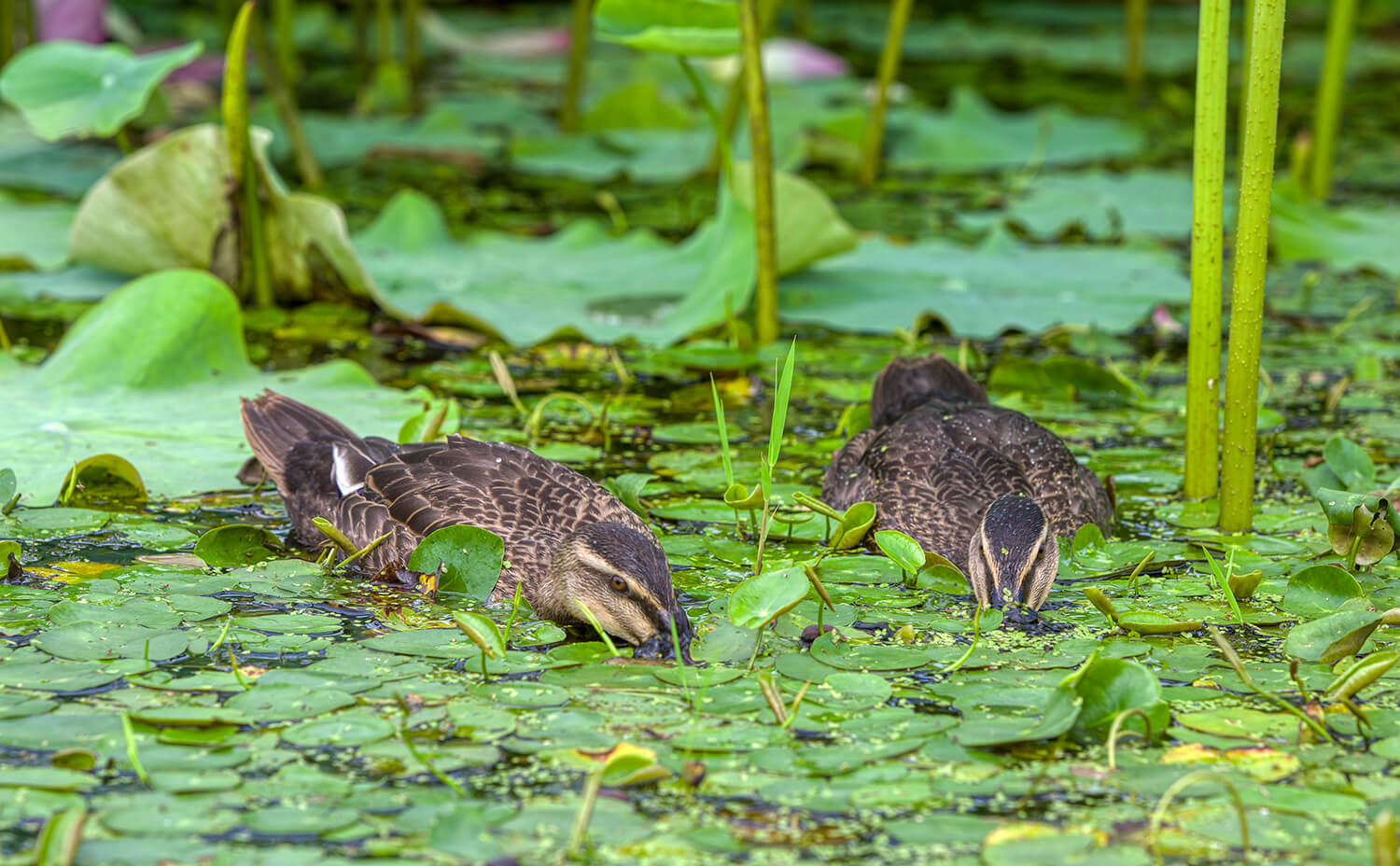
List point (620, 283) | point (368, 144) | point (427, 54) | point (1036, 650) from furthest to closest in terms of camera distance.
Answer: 1. point (427, 54)
2. point (368, 144)
3. point (620, 283)
4. point (1036, 650)


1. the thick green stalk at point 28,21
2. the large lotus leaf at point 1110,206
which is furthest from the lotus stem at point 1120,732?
the thick green stalk at point 28,21

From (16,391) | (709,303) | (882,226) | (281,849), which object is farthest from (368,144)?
(281,849)

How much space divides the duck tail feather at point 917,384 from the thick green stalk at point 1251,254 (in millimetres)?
1249

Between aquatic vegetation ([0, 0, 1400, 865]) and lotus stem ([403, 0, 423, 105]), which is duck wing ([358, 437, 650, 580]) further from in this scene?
lotus stem ([403, 0, 423, 105])

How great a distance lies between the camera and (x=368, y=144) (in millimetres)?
11289

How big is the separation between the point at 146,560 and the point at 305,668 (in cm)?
103

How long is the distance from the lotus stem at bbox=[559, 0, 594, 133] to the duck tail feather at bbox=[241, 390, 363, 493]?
6.01m

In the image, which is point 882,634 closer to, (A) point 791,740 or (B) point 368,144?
(A) point 791,740

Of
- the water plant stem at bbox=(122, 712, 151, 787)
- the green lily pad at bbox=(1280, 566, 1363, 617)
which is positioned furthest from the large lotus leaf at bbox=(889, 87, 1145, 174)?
the water plant stem at bbox=(122, 712, 151, 787)

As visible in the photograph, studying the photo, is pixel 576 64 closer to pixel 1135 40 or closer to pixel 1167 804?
pixel 1135 40

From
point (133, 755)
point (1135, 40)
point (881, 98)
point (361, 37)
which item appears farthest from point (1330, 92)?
point (133, 755)

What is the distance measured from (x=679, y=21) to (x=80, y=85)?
252 centimetres

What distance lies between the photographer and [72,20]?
9.95m

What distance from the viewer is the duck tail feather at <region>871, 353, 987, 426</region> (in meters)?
6.06
